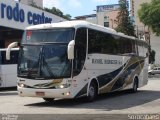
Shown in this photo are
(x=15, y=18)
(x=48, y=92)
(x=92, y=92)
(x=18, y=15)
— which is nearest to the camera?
(x=48, y=92)

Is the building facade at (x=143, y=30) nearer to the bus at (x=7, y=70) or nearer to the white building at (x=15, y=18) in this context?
the white building at (x=15, y=18)

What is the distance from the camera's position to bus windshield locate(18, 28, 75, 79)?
17.8 meters

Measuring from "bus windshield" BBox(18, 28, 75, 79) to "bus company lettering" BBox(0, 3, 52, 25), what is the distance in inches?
715

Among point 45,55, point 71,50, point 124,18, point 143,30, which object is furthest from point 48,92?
point 143,30

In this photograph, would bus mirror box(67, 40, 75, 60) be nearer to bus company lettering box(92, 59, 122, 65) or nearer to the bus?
bus company lettering box(92, 59, 122, 65)

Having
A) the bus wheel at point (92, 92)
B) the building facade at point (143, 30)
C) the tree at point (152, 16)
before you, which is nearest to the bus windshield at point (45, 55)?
the bus wheel at point (92, 92)

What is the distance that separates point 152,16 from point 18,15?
6123 cm

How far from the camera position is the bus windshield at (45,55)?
1778cm

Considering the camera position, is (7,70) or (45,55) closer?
(45,55)

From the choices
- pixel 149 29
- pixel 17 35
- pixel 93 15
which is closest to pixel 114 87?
pixel 17 35

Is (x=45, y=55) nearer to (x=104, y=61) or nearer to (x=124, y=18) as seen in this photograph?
(x=104, y=61)

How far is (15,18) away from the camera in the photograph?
38.2 m

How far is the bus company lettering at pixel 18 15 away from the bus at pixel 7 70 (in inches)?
215

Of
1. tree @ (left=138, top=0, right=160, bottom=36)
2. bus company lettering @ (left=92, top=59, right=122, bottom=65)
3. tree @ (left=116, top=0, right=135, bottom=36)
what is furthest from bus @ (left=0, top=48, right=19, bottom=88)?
tree @ (left=138, top=0, right=160, bottom=36)
